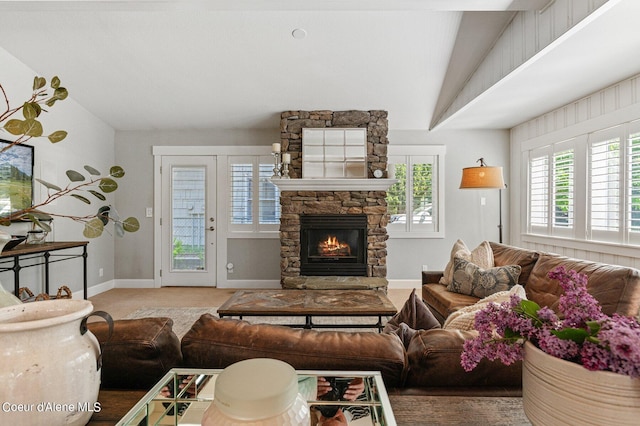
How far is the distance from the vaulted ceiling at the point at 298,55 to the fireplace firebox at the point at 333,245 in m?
1.50

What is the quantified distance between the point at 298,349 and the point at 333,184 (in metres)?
3.43

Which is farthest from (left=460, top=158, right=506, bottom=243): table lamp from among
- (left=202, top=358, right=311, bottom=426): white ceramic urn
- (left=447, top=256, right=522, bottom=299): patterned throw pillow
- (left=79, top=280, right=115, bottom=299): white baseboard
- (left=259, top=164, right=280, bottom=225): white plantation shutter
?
(left=79, top=280, right=115, bottom=299): white baseboard

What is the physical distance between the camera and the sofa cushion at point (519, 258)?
255 cm

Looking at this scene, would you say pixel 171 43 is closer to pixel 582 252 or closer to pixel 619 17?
pixel 619 17

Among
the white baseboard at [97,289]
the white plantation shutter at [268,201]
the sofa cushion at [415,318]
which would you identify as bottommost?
the white baseboard at [97,289]

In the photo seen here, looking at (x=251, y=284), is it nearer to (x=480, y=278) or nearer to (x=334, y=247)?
(x=334, y=247)

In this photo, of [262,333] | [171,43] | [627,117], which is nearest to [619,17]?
[627,117]

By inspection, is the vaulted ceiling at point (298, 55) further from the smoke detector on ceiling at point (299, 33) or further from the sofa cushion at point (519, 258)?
the sofa cushion at point (519, 258)

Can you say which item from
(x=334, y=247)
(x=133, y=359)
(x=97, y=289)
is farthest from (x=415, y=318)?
(x=97, y=289)

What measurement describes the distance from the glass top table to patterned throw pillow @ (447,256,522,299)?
2.05 meters

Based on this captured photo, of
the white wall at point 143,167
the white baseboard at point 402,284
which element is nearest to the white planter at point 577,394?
the white baseboard at point 402,284

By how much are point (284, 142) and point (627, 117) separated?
140 inches

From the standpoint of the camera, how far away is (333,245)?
455 centimetres

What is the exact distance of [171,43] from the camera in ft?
11.0
